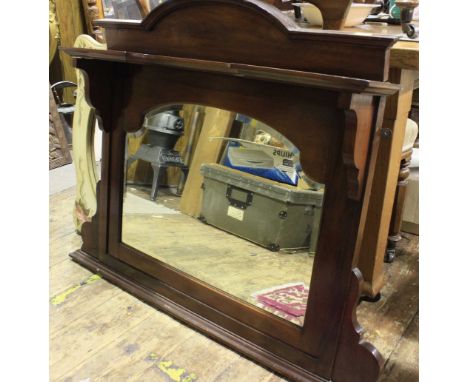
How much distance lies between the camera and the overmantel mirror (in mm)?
883

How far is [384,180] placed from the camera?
1.23 metres

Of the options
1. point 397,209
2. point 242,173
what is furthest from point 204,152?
point 397,209

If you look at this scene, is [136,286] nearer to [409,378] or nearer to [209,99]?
[209,99]

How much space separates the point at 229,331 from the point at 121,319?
0.30 meters

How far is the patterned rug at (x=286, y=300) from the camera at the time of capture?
1.04 metres

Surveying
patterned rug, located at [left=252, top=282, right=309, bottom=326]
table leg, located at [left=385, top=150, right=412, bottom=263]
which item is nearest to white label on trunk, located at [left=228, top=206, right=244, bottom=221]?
patterned rug, located at [left=252, top=282, right=309, bottom=326]

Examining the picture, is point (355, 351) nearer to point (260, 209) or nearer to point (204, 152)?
point (260, 209)

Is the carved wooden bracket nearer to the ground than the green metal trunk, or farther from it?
nearer to the ground

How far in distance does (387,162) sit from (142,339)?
80 cm

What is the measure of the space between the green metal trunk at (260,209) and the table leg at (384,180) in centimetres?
20

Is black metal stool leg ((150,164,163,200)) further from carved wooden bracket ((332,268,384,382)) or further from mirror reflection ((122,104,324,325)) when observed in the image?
carved wooden bracket ((332,268,384,382))

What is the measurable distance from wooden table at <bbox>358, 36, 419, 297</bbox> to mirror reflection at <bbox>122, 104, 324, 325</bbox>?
0.21 metres

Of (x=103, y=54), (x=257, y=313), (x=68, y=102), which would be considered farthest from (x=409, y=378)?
(x=68, y=102)

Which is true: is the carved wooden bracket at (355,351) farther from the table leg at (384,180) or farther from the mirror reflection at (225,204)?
the table leg at (384,180)
